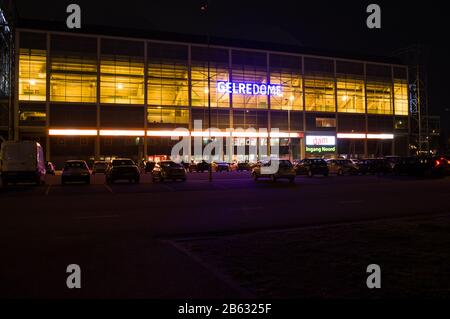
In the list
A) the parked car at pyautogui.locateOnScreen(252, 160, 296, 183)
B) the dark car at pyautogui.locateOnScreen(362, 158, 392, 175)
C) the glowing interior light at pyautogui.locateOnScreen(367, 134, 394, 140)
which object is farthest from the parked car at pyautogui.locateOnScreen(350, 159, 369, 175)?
the glowing interior light at pyautogui.locateOnScreen(367, 134, 394, 140)

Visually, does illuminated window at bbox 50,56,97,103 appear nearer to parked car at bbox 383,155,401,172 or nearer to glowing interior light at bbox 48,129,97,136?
glowing interior light at bbox 48,129,97,136

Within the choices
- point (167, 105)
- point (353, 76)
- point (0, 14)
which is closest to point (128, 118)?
point (167, 105)

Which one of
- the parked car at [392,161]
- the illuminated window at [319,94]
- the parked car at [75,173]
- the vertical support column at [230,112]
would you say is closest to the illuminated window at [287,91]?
the illuminated window at [319,94]

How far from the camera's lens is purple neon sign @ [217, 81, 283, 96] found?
71562 mm

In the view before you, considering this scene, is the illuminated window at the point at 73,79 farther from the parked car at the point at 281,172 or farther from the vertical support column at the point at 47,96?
the parked car at the point at 281,172

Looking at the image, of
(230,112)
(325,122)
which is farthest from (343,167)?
(325,122)

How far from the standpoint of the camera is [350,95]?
81.6 metres

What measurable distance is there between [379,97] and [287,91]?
20464 mm

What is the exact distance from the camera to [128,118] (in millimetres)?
65875

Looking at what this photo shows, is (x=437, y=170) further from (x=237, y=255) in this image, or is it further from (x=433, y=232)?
(x=237, y=255)

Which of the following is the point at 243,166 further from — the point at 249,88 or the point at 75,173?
the point at 75,173

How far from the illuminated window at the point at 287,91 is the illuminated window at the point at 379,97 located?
1543 cm

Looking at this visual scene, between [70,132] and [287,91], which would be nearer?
[70,132]

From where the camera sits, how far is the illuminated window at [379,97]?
8331 cm
